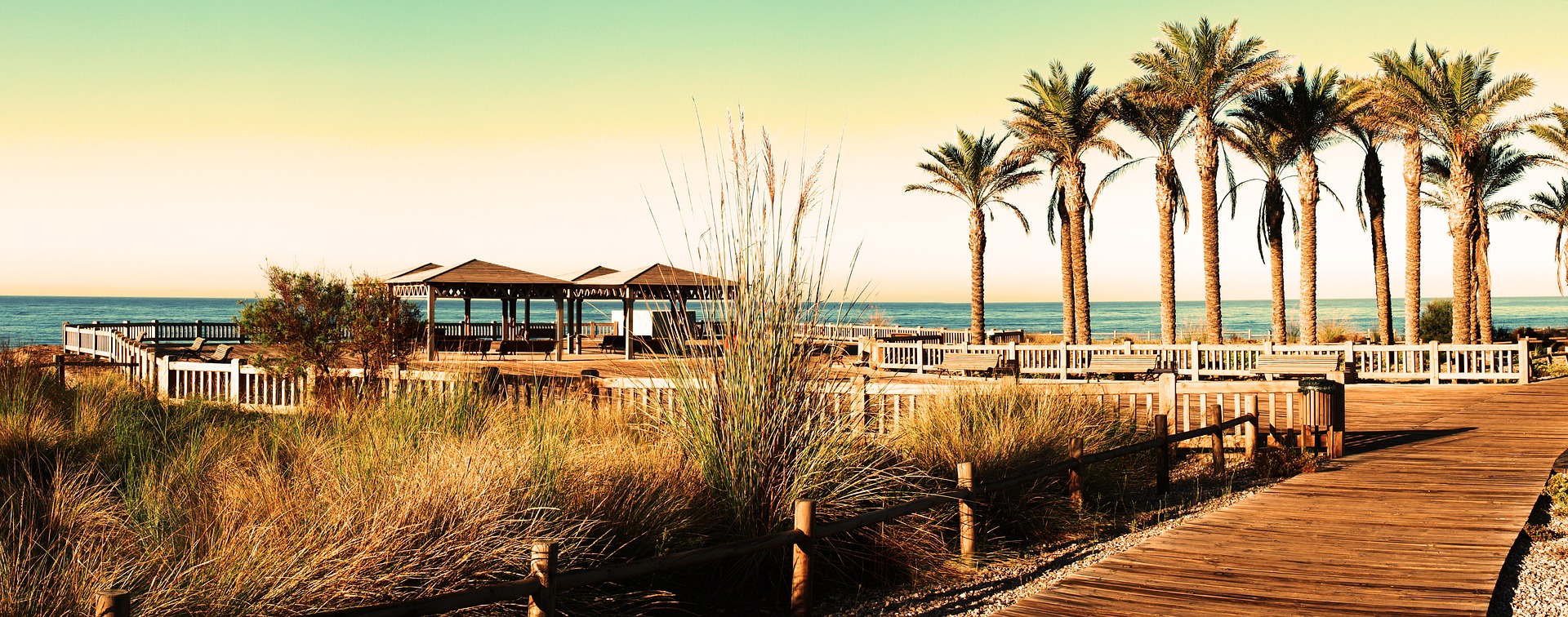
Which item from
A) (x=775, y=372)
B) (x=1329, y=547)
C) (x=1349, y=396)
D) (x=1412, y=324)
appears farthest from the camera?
(x=1412, y=324)

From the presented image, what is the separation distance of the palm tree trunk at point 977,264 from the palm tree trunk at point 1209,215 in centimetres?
602

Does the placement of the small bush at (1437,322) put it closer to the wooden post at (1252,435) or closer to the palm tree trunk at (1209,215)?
the palm tree trunk at (1209,215)

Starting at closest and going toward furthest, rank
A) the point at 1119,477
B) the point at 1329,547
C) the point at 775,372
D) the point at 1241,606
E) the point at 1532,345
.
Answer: the point at 1241,606
the point at 775,372
the point at 1329,547
the point at 1119,477
the point at 1532,345

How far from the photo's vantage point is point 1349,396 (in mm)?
15008

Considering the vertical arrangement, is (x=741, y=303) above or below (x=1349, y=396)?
above

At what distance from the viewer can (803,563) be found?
4320 mm

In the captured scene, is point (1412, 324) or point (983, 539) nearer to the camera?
point (983, 539)

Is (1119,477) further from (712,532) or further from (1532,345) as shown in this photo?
(1532,345)

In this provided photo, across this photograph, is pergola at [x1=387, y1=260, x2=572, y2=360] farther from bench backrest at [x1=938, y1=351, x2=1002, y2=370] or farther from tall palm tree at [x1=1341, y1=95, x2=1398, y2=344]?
tall palm tree at [x1=1341, y1=95, x2=1398, y2=344]

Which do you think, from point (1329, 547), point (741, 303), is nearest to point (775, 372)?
point (741, 303)

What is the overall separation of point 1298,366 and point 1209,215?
8.24 meters

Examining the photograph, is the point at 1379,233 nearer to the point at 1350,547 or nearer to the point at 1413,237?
the point at 1413,237

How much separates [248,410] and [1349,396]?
14996 millimetres

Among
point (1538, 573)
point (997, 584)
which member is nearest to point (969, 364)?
point (1538, 573)
